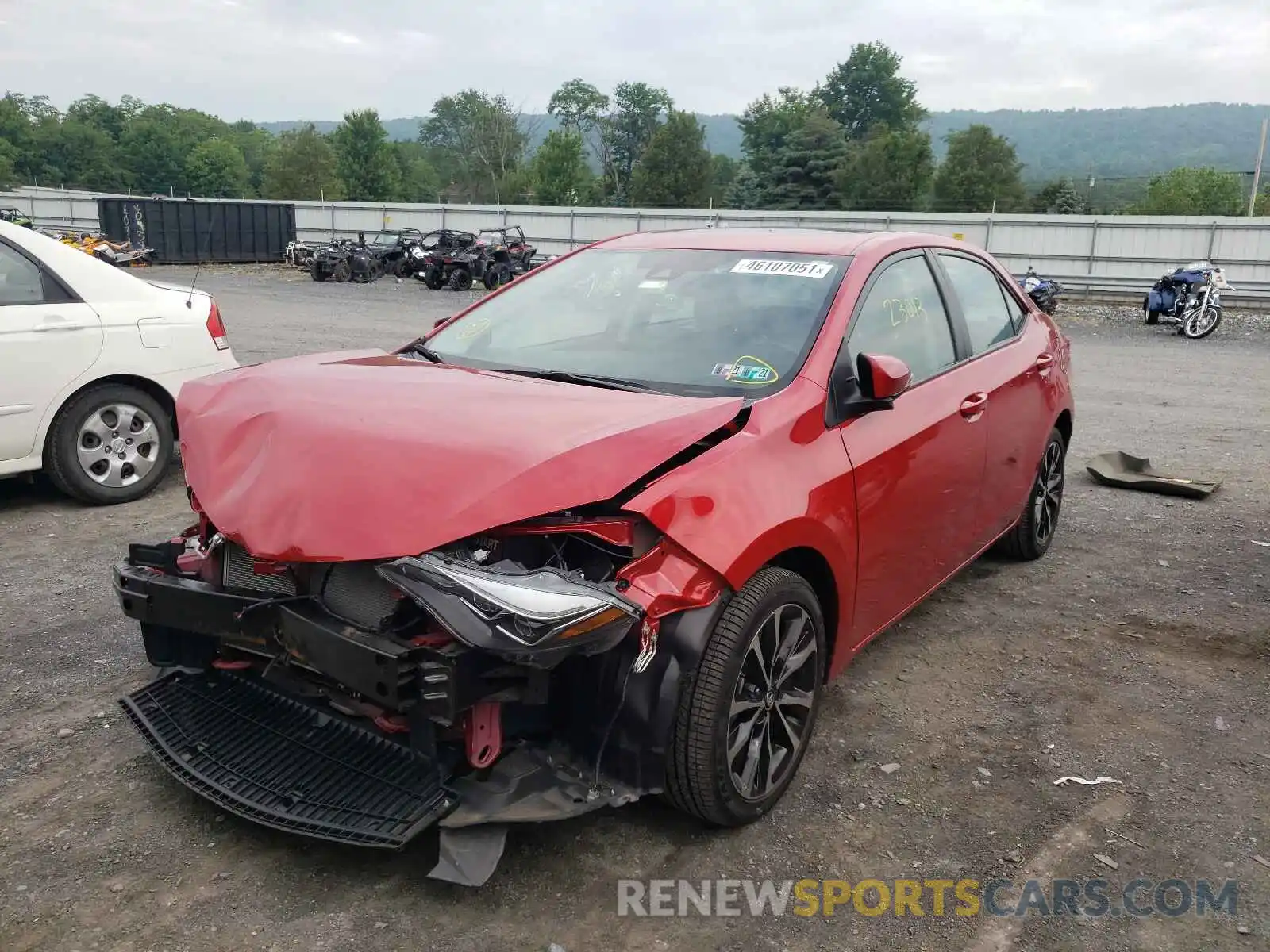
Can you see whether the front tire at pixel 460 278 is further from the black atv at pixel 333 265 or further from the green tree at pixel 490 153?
the green tree at pixel 490 153

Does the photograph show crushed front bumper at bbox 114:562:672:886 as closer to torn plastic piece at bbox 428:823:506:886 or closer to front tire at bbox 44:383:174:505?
torn plastic piece at bbox 428:823:506:886

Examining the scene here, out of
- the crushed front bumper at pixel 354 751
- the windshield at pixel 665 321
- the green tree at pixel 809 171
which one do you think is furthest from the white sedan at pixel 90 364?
the green tree at pixel 809 171

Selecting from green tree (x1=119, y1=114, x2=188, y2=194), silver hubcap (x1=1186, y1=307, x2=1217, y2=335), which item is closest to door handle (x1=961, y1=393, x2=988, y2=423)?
silver hubcap (x1=1186, y1=307, x2=1217, y2=335)

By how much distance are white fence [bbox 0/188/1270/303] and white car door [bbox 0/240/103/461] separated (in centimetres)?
1653

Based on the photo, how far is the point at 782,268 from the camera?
385 centimetres

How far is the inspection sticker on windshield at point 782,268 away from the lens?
12.4 feet

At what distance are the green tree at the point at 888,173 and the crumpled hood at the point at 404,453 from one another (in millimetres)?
62014

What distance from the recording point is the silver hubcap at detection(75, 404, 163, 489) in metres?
5.89

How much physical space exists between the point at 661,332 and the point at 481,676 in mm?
1638

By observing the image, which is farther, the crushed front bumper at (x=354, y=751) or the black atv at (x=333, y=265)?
the black atv at (x=333, y=265)

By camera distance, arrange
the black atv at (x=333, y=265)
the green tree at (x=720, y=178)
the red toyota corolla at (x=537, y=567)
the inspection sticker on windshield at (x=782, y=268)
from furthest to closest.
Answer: the green tree at (x=720, y=178), the black atv at (x=333, y=265), the inspection sticker on windshield at (x=782, y=268), the red toyota corolla at (x=537, y=567)

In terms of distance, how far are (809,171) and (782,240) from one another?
59624mm

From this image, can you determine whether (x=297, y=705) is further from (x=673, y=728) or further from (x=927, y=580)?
(x=927, y=580)

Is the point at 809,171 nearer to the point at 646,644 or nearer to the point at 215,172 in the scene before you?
the point at 215,172
